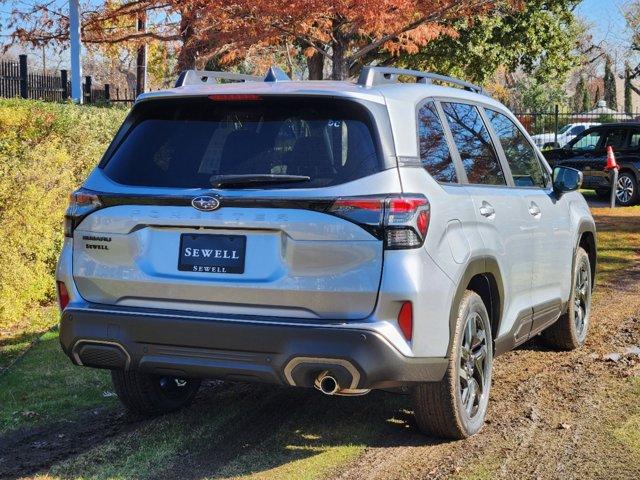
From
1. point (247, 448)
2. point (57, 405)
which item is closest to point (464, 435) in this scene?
point (247, 448)

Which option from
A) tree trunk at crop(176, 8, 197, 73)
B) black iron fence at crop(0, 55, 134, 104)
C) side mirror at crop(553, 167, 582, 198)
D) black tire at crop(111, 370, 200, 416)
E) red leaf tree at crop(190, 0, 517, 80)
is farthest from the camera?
tree trunk at crop(176, 8, 197, 73)

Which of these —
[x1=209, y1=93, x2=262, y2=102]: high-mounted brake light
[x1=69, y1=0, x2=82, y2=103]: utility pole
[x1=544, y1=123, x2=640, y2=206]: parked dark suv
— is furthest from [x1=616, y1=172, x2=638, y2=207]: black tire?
[x1=209, y1=93, x2=262, y2=102]: high-mounted brake light

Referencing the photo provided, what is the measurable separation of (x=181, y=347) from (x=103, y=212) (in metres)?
0.80

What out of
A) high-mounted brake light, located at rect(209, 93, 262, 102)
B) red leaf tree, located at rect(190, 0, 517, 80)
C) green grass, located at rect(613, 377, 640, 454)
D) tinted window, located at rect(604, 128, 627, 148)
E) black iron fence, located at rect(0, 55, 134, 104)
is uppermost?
red leaf tree, located at rect(190, 0, 517, 80)

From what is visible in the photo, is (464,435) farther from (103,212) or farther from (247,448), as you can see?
(103,212)

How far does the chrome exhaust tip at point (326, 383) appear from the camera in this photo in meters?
4.38

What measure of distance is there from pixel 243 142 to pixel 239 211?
0.43m

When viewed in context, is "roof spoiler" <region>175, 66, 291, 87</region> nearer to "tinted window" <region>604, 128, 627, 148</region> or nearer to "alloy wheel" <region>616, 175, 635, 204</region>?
"alloy wheel" <region>616, 175, 635, 204</region>

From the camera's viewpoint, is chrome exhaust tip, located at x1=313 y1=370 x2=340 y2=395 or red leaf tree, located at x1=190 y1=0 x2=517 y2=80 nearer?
chrome exhaust tip, located at x1=313 y1=370 x2=340 y2=395

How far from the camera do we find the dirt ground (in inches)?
186

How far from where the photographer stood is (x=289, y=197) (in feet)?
14.4

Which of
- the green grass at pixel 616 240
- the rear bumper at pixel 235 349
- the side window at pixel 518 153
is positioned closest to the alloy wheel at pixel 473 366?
the rear bumper at pixel 235 349

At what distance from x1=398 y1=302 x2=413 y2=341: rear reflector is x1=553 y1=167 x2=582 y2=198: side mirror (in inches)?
105

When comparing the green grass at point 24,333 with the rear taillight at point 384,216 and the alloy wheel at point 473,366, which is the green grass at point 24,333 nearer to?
the alloy wheel at point 473,366
